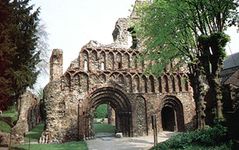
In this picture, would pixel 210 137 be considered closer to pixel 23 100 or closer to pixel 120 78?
pixel 120 78

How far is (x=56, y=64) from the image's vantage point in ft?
71.7

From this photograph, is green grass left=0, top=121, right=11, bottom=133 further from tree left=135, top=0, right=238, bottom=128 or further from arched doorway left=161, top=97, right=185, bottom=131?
arched doorway left=161, top=97, right=185, bottom=131

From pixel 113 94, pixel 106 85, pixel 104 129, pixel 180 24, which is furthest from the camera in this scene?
pixel 104 129

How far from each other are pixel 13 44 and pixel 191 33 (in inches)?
384

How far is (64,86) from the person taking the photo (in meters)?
21.9

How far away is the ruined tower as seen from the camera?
71.2 feet

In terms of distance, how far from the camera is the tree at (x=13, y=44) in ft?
43.3

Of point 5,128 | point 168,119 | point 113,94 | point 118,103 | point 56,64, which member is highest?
point 56,64

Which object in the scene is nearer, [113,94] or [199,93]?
[199,93]

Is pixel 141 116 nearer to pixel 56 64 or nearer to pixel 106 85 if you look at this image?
pixel 106 85

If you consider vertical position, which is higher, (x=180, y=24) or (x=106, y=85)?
(x=180, y=24)

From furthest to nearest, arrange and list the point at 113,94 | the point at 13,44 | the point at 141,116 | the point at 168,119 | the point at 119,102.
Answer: the point at 168,119, the point at 141,116, the point at 119,102, the point at 113,94, the point at 13,44

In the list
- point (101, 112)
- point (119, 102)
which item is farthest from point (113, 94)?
point (101, 112)

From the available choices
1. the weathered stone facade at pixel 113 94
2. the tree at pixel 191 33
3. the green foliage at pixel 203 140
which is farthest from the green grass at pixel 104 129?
the green foliage at pixel 203 140
